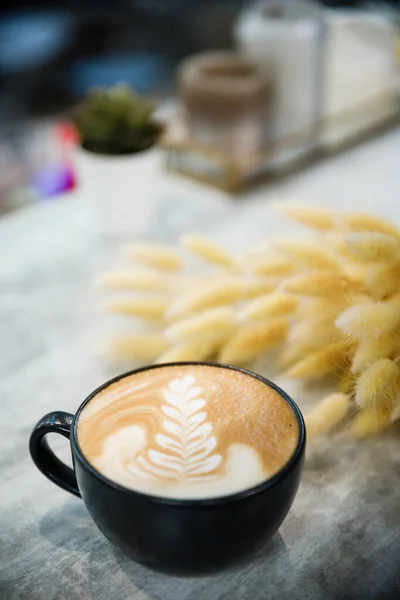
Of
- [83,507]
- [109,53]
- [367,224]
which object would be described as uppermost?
[367,224]

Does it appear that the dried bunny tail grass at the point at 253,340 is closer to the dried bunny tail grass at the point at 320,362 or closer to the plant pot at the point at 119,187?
the dried bunny tail grass at the point at 320,362

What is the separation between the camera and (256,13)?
0.96m

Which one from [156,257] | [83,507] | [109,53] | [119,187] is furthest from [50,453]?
[109,53]

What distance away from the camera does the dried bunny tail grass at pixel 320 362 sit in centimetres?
53

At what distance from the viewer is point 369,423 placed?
1.60 feet

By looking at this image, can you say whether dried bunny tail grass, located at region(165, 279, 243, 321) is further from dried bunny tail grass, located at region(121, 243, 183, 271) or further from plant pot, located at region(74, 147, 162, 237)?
plant pot, located at region(74, 147, 162, 237)

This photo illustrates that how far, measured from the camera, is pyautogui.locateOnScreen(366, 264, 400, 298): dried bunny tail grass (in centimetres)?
49

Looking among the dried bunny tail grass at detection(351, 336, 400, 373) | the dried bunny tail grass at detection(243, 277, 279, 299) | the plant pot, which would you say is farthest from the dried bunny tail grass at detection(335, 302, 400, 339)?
the plant pot

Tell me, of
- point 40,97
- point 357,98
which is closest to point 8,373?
point 357,98

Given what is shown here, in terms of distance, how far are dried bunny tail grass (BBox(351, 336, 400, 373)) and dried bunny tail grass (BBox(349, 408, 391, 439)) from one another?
0.03 meters

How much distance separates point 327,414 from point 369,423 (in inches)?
1.2

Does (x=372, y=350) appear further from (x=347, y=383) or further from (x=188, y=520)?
(x=188, y=520)

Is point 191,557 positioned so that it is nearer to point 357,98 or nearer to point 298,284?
point 298,284

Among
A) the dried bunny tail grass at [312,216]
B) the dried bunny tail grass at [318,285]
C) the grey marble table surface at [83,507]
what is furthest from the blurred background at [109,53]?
the dried bunny tail grass at [318,285]
